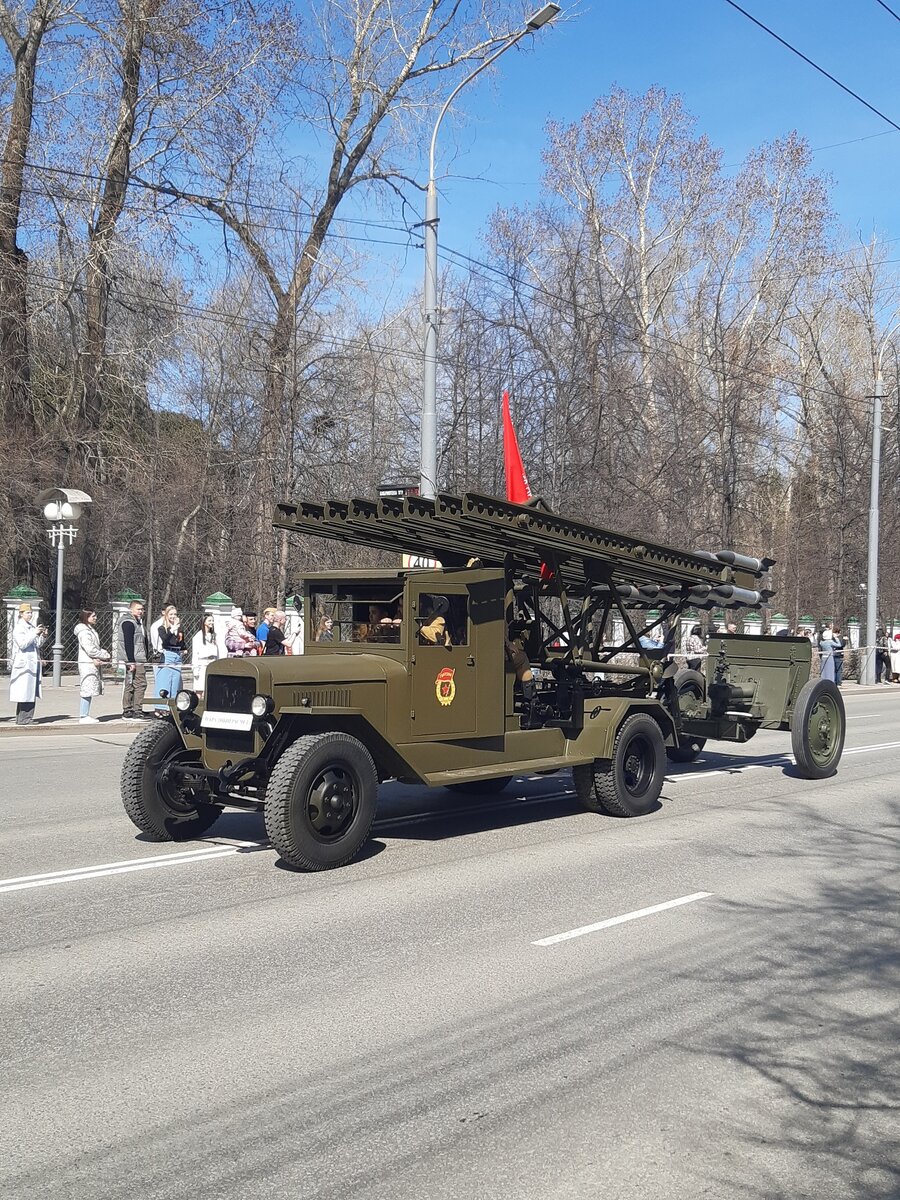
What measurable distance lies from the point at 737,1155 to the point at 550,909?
3.27 meters

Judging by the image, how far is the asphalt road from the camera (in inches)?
156

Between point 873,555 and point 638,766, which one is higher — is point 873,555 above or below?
above

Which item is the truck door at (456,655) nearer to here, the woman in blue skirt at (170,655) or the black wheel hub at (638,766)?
the black wheel hub at (638,766)

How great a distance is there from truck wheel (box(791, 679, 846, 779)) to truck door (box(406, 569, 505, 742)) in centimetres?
459

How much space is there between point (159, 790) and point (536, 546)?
3.82m

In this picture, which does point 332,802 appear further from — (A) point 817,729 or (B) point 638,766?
(A) point 817,729

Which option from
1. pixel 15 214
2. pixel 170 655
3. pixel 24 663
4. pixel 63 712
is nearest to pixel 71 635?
pixel 63 712

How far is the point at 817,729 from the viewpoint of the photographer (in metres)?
13.5

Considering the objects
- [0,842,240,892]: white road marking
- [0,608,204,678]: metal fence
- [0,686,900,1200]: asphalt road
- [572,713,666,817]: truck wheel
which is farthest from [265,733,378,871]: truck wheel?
[0,608,204,678]: metal fence

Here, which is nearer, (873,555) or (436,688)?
(436,688)

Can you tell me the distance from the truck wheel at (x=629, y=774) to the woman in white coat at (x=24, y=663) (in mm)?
9941

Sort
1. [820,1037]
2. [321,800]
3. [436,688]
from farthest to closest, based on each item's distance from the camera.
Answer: [436,688]
[321,800]
[820,1037]

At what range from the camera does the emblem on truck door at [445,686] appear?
938 centimetres

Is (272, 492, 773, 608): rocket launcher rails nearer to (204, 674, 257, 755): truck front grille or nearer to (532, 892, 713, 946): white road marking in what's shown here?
(204, 674, 257, 755): truck front grille
